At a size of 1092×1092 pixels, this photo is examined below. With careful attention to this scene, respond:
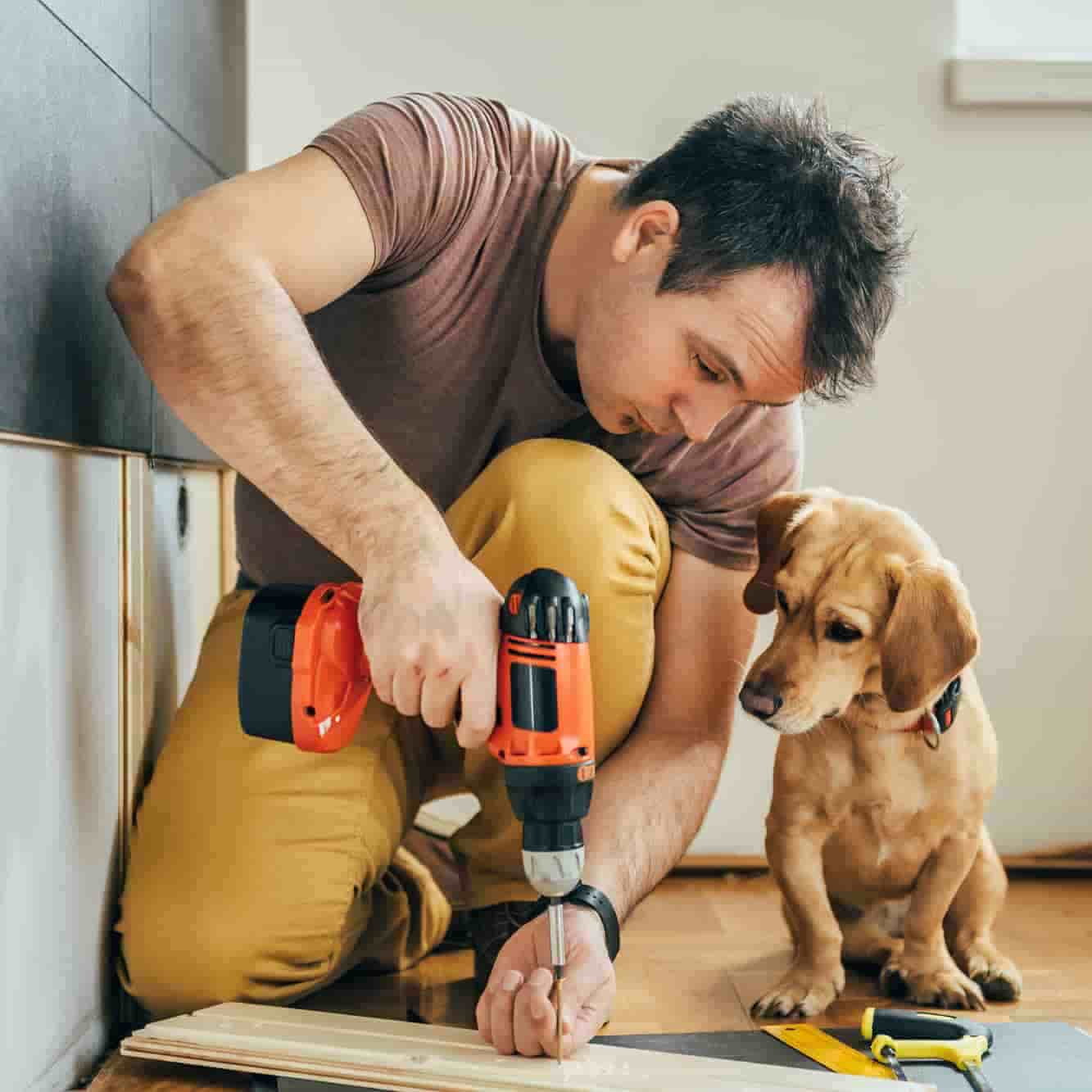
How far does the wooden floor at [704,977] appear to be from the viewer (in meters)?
1.47

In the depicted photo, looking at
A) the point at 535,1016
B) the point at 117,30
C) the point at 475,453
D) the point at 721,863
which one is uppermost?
the point at 117,30

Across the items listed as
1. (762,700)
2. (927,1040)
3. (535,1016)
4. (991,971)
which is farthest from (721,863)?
(535,1016)

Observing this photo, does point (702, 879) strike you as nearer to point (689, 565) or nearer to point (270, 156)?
point (689, 565)

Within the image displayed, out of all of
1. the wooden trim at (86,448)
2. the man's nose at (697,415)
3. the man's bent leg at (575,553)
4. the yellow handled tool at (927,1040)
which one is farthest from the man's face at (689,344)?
the yellow handled tool at (927,1040)

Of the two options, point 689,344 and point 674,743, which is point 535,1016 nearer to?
point 674,743

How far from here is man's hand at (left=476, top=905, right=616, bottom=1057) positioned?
3.79 feet

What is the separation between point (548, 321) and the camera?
60.6 inches

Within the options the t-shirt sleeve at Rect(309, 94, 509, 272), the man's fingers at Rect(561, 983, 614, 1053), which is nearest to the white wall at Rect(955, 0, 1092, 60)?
the t-shirt sleeve at Rect(309, 94, 509, 272)

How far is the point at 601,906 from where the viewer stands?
1.29m

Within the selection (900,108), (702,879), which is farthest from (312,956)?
(900,108)

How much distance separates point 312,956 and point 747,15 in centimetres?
162

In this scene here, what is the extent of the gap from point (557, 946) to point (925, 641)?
0.60 meters

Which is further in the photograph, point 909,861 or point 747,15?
point 747,15

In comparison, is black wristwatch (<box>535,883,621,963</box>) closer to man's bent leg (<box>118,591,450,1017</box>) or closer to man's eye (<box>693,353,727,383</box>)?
man's bent leg (<box>118,591,450,1017</box>)
